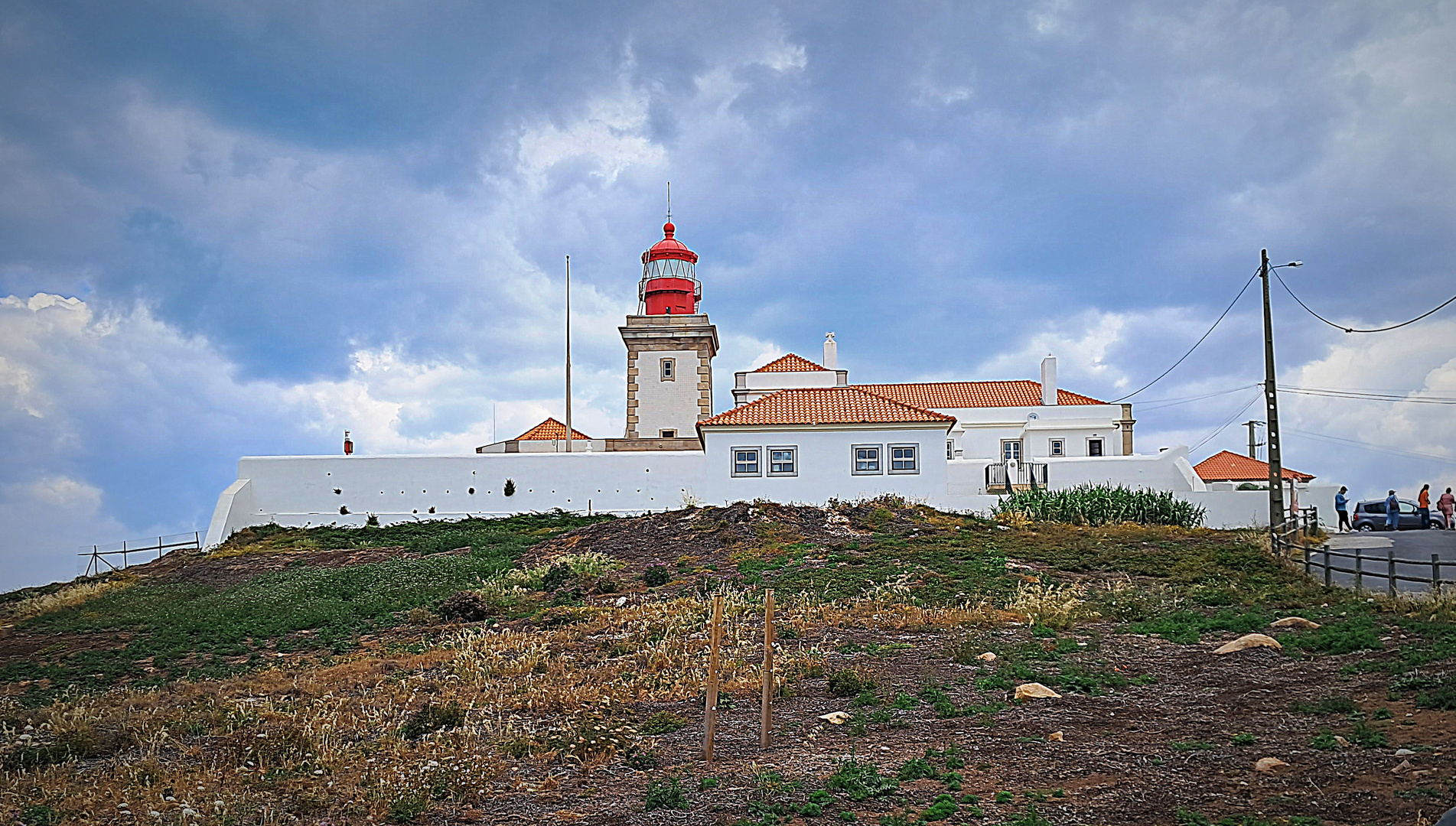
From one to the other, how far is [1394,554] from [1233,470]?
31066 millimetres

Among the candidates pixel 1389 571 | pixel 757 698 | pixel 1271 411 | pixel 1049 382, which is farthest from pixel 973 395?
pixel 757 698

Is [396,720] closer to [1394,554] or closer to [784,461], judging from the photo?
[1394,554]

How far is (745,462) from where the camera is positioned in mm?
28297

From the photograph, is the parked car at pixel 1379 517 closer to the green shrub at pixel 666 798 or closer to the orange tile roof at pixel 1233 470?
the orange tile roof at pixel 1233 470

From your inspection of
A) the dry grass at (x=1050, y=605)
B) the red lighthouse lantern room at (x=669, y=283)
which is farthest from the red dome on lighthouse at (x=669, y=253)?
the dry grass at (x=1050, y=605)

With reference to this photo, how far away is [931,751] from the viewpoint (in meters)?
7.47

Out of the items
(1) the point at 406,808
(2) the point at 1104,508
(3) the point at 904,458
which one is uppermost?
(3) the point at 904,458

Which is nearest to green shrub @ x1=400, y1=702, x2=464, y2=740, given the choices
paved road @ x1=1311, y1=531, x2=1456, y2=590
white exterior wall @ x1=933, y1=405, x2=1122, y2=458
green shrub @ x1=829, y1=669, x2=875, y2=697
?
green shrub @ x1=829, y1=669, x2=875, y2=697

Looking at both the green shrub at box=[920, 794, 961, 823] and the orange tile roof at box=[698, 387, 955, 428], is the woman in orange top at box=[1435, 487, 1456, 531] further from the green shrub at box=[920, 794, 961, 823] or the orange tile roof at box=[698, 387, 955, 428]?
the green shrub at box=[920, 794, 961, 823]

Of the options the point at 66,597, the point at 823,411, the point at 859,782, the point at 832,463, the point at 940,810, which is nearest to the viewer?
the point at 940,810

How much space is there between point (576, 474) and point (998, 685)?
22247mm

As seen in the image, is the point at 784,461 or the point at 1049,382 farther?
the point at 1049,382

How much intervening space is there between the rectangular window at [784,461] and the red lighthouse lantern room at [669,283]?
12.4 metres

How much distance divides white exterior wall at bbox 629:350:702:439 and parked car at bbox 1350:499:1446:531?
22251 mm
